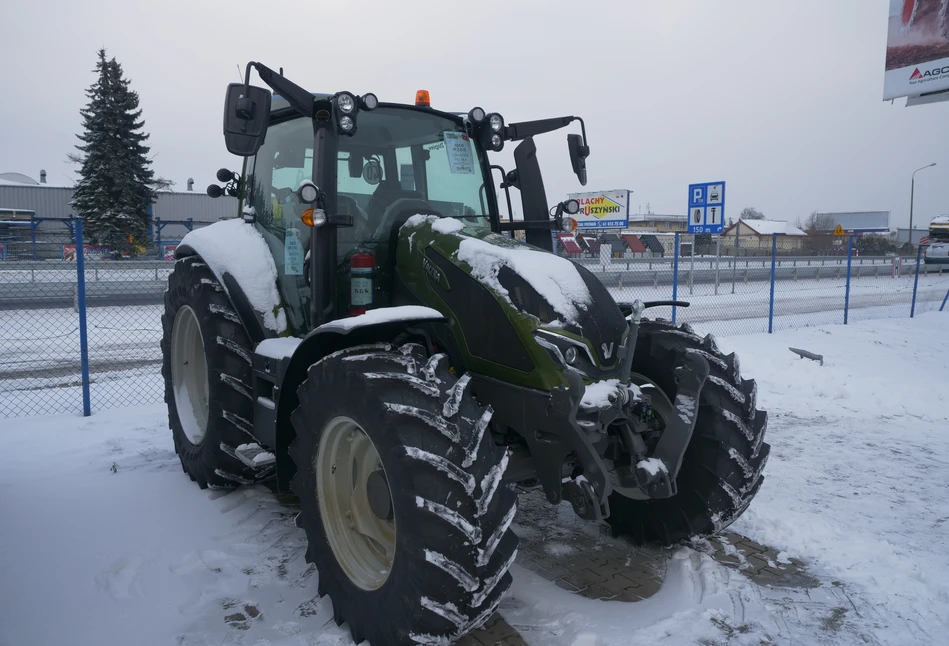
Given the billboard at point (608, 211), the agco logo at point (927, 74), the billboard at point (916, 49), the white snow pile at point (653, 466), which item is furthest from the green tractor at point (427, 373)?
the billboard at point (608, 211)

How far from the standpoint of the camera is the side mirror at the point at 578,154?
14.7ft

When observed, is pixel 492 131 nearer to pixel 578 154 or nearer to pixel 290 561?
pixel 578 154

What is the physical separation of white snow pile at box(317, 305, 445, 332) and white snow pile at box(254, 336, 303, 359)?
92cm

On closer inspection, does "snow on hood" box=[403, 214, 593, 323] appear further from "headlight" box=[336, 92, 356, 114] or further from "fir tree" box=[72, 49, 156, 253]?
"fir tree" box=[72, 49, 156, 253]

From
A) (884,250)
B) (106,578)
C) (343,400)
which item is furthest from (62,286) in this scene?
(884,250)

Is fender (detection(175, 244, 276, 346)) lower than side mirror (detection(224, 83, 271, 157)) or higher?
lower

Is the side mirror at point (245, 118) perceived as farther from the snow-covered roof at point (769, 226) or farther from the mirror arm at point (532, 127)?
the snow-covered roof at point (769, 226)

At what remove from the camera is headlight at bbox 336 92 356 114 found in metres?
3.66

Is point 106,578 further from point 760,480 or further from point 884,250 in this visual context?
point 884,250

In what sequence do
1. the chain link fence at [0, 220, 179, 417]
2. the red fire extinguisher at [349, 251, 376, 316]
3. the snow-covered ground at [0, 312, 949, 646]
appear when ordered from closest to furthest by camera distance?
the snow-covered ground at [0, 312, 949, 646] < the red fire extinguisher at [349, 251, 376, 316] < the chain link fence at [0, 220, 179, 417]

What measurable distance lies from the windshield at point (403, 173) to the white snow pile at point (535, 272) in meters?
0.77

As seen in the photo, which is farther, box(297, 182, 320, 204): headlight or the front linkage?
box(297, 182, 320, 204): headlight

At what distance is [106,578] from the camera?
142 inches

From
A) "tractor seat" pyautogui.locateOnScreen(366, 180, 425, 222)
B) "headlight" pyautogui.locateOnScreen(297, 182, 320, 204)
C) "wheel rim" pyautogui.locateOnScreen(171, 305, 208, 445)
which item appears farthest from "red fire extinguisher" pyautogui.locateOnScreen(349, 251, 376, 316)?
"wheel rim" pyautogui.locateOnScreen(171, 305, 208, 445)
